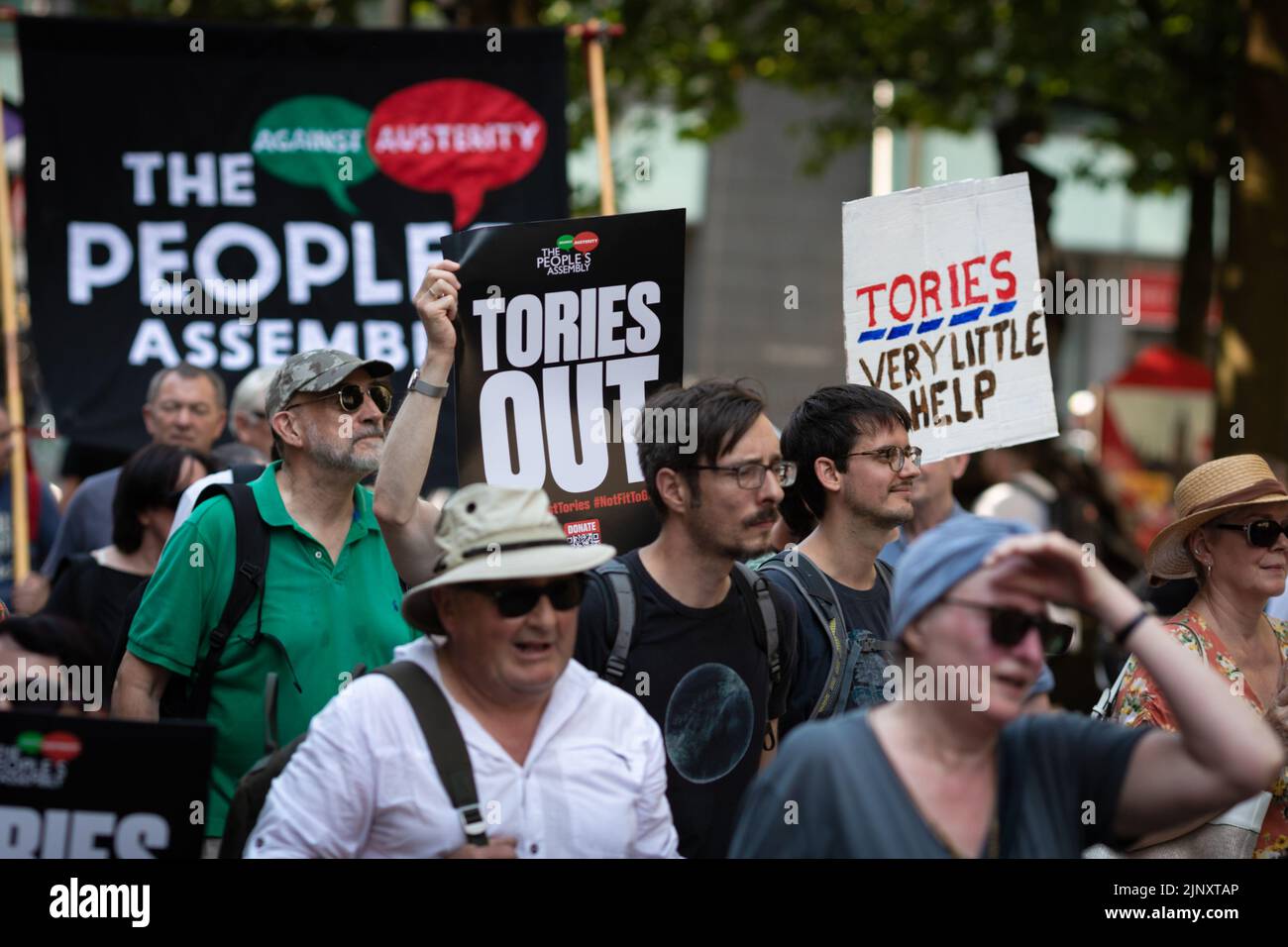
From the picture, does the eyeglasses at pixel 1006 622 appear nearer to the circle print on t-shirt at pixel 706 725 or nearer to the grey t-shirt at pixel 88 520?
the circle print on t-shirt at pixel 706 725

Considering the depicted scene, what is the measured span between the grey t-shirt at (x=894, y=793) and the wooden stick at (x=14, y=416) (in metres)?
5.46

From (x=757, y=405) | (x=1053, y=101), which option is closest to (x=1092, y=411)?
(x=1053, y=101)

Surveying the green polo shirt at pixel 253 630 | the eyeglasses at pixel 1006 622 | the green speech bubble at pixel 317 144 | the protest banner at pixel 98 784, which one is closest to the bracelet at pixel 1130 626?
the eyeglasses at pixel 1006 622

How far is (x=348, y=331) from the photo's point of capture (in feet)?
25.2

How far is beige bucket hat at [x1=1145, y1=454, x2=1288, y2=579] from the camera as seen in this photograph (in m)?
4.66

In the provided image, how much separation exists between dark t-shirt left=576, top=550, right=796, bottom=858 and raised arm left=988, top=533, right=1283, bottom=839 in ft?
4.09

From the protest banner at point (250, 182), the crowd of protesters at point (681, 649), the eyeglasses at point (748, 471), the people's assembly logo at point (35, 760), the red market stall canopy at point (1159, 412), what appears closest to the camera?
the crowd of protesters at point (681, 649)

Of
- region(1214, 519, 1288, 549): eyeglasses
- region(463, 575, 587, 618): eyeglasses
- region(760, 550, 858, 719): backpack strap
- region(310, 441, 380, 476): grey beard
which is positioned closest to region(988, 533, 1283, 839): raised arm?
region(463, 575, 587, 618): eyeglasses

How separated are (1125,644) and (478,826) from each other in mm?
1240

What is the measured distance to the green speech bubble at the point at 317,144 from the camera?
790 centimetres

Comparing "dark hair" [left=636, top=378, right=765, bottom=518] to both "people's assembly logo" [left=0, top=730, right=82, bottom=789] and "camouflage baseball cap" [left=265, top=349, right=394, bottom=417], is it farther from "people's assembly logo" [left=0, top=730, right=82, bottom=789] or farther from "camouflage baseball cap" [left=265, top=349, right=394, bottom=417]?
"people's assembly logo" [left=0, top=730, right=82, bottom=789]

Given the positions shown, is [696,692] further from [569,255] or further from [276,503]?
[569,255]

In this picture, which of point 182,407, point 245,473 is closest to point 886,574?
point 245,473

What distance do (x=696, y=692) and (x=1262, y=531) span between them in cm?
178
